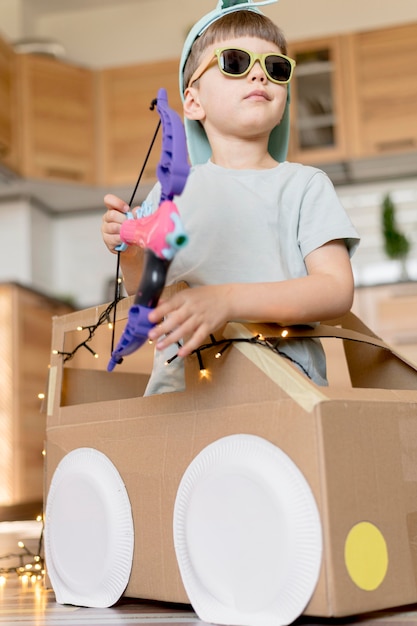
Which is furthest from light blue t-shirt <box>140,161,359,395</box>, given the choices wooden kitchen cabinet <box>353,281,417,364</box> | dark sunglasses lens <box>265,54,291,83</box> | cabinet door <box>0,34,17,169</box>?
cabinet door <box>0,34,17,169</box>

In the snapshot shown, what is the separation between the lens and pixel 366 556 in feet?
2.39

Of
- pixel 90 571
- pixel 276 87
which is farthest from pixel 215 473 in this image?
pixel 276 87

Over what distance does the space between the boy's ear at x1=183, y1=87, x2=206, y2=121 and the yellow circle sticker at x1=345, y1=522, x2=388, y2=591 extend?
0.58m

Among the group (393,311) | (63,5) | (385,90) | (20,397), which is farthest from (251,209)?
(63,5)

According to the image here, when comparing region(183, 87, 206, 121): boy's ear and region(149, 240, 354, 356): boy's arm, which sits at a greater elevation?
region(183, 87, 206, 121): boy's ear

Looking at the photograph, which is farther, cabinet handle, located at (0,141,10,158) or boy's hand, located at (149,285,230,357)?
cabinet handle, located at (0,141,10,158)

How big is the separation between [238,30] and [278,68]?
79 mm

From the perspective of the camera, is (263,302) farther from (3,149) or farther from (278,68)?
(3,149)

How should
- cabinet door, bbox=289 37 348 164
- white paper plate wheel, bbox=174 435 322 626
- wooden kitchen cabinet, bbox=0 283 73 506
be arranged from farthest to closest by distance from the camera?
cabinet door, bbox=289 37 348 164
wooden kitchen cabinet, bbox=0 283 73 506
white paper plate wheel, bbox=174 435 322 626

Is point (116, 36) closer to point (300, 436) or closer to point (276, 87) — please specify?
point (276, 87)

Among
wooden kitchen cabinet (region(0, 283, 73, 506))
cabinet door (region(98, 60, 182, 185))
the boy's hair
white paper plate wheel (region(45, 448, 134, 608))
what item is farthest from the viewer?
cabinet door (region(98, 60, 182, 185))

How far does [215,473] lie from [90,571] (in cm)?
24

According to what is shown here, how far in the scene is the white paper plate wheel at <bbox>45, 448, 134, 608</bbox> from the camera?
89cm

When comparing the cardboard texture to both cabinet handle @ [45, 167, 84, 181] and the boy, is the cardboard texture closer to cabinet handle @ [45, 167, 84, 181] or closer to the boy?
the boy
